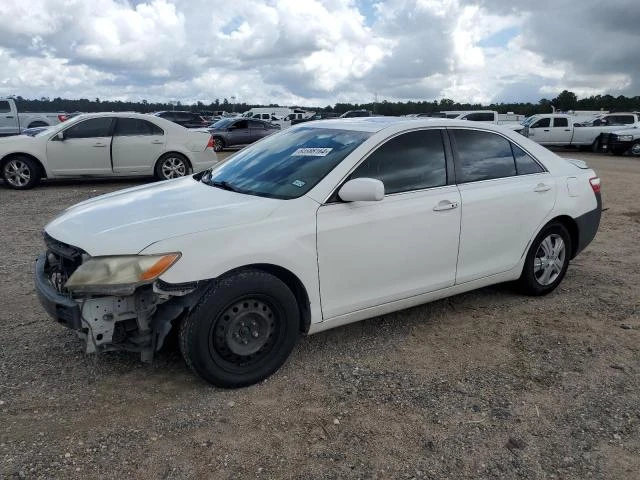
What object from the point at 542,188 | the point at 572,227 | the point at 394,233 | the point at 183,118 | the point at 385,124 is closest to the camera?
the point at 394,233

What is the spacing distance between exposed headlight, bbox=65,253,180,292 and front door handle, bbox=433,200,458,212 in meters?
1.92

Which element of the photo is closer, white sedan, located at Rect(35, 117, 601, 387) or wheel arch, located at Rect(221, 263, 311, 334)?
white sedan, located at Rect(35, 117, 601, 387)

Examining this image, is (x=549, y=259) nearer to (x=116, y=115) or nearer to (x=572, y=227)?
(x=572, y=227)

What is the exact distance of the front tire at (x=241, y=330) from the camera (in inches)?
125

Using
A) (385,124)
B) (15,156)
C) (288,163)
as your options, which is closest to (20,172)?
(15,156)

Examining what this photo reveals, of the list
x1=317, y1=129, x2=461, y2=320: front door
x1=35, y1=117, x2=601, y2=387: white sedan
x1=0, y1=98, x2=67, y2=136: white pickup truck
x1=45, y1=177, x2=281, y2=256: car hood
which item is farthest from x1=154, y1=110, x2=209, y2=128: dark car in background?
x1=317, y1=129, x2=461, y2=320: front door

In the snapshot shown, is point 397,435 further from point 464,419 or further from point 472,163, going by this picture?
point 472,163

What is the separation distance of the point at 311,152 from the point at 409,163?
719mm

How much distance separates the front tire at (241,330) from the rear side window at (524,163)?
2.47 meters

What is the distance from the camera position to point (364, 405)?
328 centimetres

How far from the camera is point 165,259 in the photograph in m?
3.05

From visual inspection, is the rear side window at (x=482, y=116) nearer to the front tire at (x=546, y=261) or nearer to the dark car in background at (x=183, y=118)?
the dark car in background at (x=183, y=118)

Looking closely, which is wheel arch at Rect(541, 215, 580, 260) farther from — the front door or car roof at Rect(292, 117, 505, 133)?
the front door

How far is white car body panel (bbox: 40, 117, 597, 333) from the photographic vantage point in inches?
126
